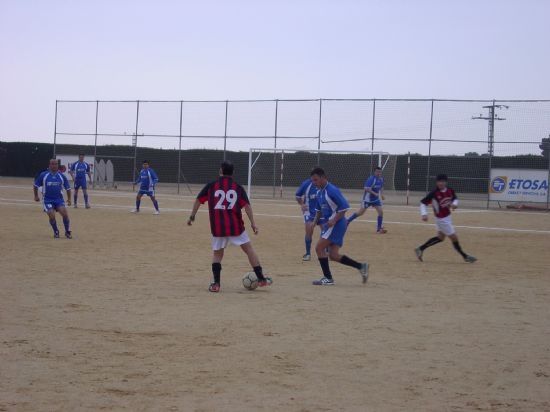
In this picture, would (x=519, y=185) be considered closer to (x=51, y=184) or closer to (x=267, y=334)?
(x=51, y=184)

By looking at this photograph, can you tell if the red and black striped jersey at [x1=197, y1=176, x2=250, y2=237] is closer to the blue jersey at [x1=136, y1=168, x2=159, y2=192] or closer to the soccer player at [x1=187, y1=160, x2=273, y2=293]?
the soccer player at [x1=187, y1=160, x2=273, y2=293]

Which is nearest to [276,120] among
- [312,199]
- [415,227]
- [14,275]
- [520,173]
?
[520,173]

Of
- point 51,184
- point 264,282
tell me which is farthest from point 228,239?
point 51,184

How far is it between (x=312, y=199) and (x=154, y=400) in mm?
8824

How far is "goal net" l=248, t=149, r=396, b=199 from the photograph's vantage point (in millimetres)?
39594

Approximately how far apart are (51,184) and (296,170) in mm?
25463

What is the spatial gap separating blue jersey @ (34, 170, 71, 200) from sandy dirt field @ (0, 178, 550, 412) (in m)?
1.89

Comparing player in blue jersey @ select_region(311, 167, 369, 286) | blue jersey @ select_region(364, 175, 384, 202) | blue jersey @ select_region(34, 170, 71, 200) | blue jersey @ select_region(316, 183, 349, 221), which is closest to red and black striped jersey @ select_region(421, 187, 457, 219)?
player in blue jersey @ select_region(311, 167, 369, 286)

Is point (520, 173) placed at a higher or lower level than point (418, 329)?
higher

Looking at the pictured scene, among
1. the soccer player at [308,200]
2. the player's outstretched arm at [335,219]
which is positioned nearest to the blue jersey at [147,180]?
the soccer player at [308,200]

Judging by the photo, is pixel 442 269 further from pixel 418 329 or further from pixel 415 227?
pixel 415 227

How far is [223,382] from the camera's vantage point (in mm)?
5723

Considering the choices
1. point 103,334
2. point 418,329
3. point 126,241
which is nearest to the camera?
point 103,334

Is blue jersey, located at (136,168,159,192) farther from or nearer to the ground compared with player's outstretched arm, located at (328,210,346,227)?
farther from the ground
